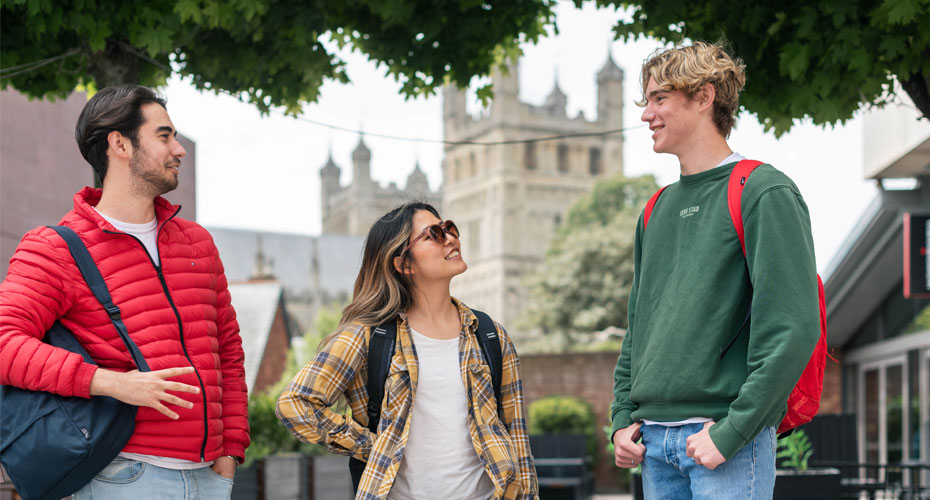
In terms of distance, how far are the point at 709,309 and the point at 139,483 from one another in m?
1.35

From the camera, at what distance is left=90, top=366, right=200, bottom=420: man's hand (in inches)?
93.3

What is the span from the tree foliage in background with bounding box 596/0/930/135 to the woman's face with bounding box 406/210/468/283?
8.30 feet

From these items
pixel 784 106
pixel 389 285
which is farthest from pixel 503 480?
pixel 784 106

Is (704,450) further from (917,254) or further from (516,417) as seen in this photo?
(917,254)

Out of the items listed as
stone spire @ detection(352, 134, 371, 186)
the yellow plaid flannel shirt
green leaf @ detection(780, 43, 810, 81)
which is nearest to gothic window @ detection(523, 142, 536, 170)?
stone spire @ detection(352, 134, 371, 186)

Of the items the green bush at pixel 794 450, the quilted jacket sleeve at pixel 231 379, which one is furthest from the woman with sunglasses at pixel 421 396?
the green bush at pixel 794 450

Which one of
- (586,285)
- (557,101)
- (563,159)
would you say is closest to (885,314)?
(586,285)

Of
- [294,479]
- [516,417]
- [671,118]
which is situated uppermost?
[671,118]

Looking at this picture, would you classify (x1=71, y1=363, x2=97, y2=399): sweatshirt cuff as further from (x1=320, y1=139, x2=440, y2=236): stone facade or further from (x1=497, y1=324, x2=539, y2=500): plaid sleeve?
(x1=320, y1=139, x2=440, y2=236): stone facade

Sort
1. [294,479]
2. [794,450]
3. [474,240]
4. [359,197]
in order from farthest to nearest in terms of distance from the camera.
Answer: [359,197] → [474,240] → [294,479] → [794,450]

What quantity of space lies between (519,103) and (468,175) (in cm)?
884

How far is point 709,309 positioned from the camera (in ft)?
7.67

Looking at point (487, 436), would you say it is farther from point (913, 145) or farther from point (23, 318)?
point (913, 145)

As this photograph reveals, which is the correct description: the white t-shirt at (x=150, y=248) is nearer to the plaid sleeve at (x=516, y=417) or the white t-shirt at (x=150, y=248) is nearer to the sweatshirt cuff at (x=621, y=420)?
the plaid sleeve at (x=516, y=417)
